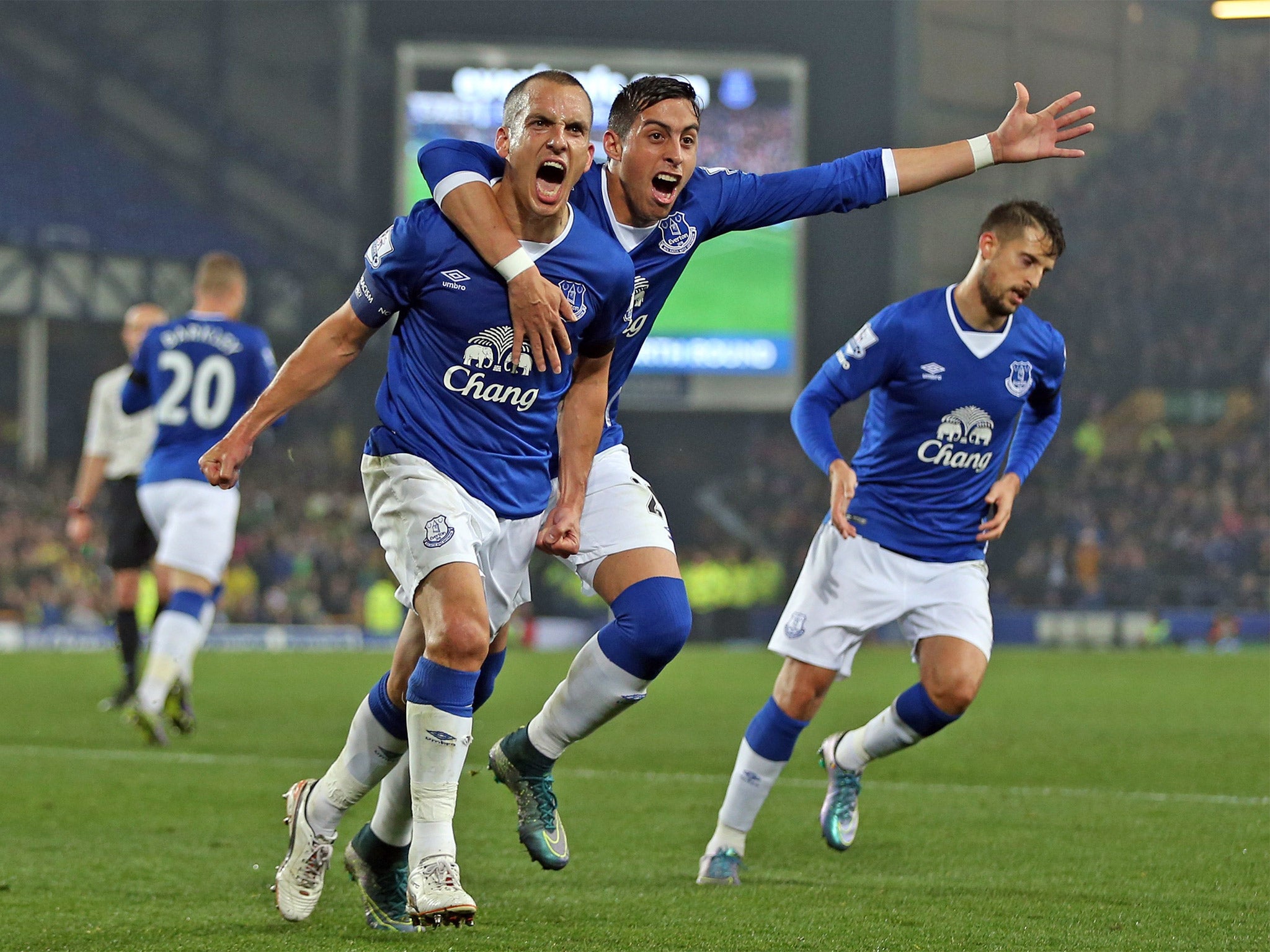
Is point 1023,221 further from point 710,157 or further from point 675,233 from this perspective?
point 710,157

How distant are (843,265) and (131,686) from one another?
2093 cm

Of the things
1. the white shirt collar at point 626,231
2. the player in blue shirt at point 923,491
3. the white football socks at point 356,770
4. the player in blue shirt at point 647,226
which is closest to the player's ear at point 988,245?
the player in blue shirt at point 923,491

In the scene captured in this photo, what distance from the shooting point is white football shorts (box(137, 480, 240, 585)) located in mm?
8492

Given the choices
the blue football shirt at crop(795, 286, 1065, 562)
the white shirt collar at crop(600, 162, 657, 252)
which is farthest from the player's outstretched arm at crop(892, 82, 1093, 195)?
the blue football shirt at crop(795, 286, 1065, 562)

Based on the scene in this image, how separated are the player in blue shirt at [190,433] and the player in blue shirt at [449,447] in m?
4.26

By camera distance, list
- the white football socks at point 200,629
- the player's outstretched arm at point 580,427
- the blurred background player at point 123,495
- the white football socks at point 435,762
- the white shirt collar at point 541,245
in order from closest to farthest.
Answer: the white football socks at point 435,762
the white shirt collar at point 541,245
the player's outstretched arm at point 580,427
the white football socks at point 200,629
the blurred background player at point 123,495

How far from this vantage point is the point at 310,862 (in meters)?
4.23

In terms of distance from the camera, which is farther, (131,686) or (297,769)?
(131,686)

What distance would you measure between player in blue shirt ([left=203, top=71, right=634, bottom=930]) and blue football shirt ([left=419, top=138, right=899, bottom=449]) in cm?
23

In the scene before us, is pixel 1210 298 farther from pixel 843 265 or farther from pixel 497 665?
pixel 497 665

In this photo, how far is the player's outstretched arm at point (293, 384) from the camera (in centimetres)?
396

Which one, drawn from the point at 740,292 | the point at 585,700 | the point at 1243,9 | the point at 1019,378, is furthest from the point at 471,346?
the point at 740,292

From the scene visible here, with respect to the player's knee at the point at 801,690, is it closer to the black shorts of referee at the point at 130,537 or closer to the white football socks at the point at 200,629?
the white football socks at the point at 200,629

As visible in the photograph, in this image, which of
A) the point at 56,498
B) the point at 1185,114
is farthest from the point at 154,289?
the point at 1185,114
